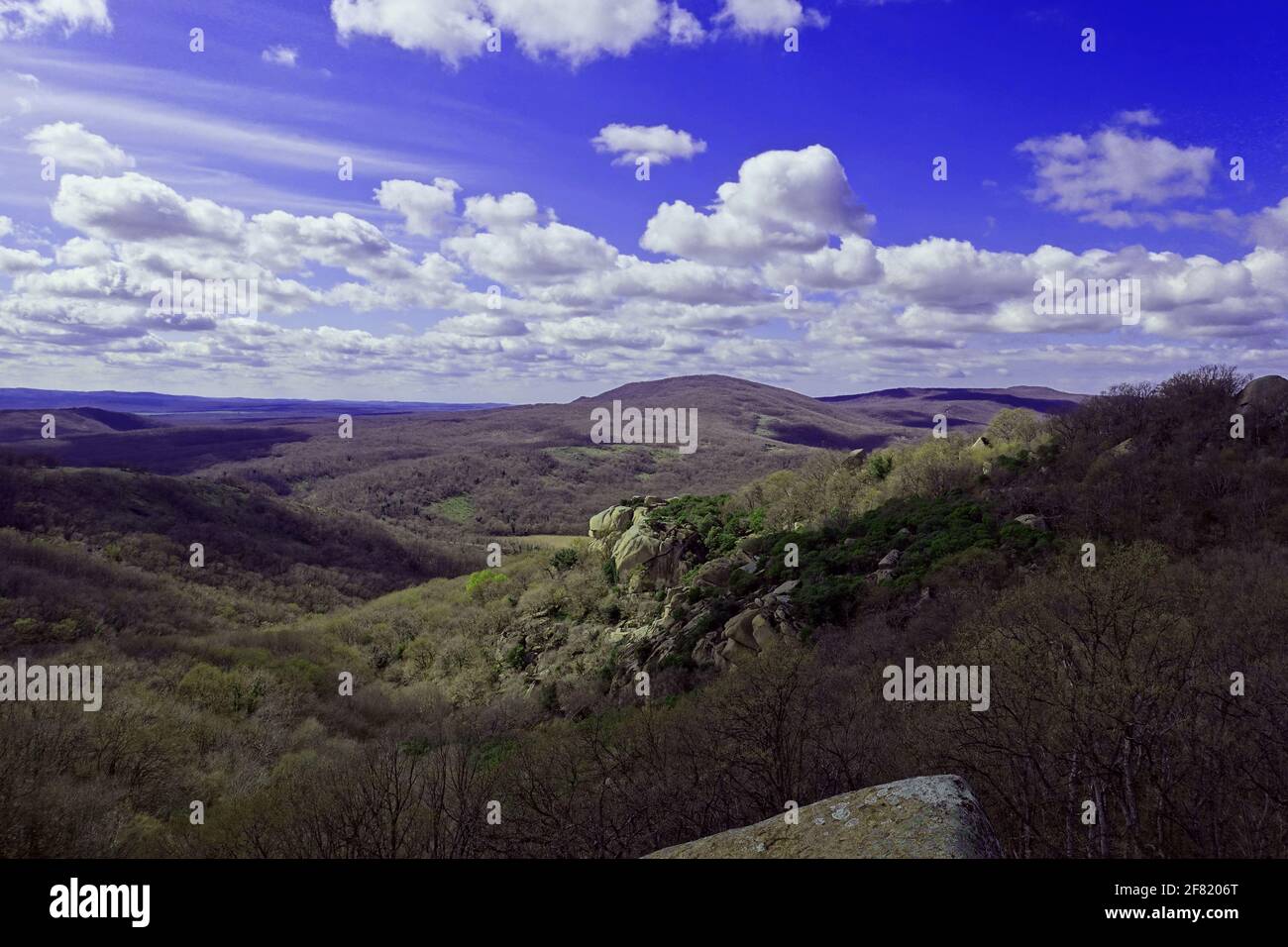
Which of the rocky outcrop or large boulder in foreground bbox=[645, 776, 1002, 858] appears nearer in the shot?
large boulder in foreground bbox=[645, 776, 1002, 858]

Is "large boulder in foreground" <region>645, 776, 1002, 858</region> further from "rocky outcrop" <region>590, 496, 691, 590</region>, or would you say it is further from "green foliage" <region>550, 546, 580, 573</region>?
"green foliage" <region>550, 546, 580, 573</region>

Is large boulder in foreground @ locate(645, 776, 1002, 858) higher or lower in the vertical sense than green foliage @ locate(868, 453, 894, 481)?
lower

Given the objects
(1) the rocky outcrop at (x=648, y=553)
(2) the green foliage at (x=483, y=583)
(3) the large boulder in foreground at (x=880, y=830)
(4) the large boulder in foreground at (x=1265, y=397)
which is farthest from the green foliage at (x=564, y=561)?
(3) the large boulder in foreground at (x=880, y=830)

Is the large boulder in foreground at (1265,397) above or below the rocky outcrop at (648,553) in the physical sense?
above

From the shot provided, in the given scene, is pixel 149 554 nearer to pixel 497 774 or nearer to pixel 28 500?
pixel 28 500

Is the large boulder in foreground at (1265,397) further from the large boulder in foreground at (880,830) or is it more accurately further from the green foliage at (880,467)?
the large boulder in foreground at (880,830)

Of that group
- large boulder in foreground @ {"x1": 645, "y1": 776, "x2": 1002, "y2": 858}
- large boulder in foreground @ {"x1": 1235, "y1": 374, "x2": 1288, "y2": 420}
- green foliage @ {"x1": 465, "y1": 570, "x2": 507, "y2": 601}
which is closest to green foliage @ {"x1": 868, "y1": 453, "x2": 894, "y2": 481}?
large boulder in foreground @ {"x1": 1235, "y1": 374, "x2": 1288, "y2": 420}

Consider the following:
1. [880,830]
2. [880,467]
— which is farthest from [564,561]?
[880,830]

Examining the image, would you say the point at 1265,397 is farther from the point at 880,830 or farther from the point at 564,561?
the point at 564,561
